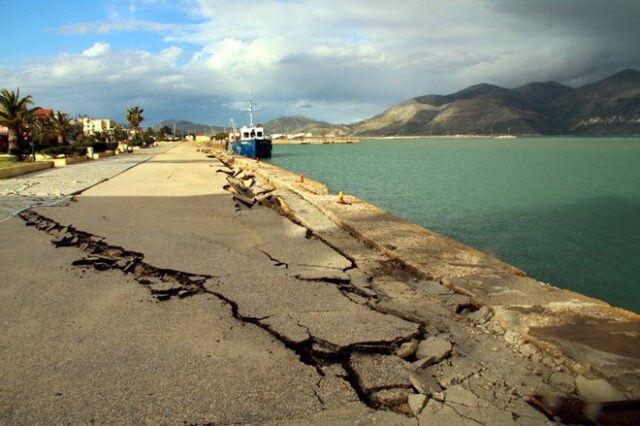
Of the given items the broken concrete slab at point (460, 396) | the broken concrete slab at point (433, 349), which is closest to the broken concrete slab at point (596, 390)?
the broken concrete slab at point (460, 396)

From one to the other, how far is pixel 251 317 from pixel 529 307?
2.79 metres

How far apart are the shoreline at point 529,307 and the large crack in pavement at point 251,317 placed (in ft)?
3.27

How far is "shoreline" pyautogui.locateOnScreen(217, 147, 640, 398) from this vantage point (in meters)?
3.98

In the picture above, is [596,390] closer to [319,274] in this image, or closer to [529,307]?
[529,307]

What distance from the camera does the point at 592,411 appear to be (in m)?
3.39

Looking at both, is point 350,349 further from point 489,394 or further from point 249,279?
point 249,279

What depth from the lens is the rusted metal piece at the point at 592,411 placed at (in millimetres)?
3326

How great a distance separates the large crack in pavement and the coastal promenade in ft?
0.06

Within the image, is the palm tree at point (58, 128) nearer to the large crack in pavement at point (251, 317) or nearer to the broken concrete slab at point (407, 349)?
the large crack in pavement at point (251, 317)

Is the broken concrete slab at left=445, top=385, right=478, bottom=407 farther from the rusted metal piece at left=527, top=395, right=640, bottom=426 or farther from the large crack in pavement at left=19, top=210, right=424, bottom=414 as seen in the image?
the rusted metal piece at left=527, top=395, right=640, bottom=426

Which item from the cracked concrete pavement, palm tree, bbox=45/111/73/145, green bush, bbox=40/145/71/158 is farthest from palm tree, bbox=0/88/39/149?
the cracked concrete pavement

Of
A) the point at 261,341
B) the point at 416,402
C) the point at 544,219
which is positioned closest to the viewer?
the point at 416,402

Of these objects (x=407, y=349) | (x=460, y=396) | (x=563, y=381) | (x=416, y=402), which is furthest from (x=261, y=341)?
(x=563, y=381)

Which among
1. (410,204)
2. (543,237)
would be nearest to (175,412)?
(543,237)
